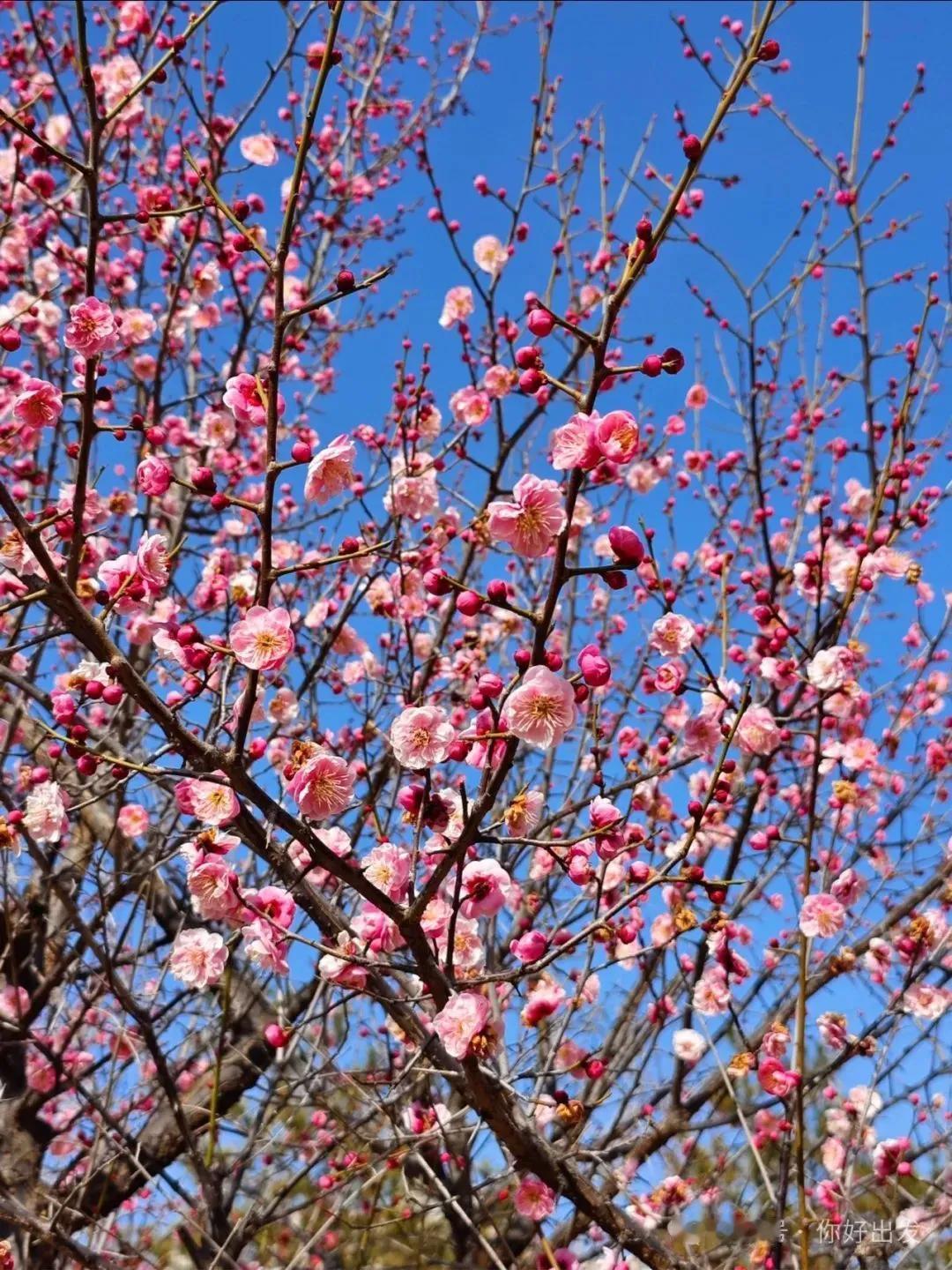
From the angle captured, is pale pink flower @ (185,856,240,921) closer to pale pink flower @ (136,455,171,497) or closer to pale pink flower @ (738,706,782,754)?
pale pink flower @ (136,455,171,497)

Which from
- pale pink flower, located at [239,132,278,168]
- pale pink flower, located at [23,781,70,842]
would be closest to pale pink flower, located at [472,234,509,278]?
pale pink flower, located at [239,132,278,168]

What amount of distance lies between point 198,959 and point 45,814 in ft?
1.91

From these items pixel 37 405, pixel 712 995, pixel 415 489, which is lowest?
pixel 712 995

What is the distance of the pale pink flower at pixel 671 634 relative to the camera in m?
2.40

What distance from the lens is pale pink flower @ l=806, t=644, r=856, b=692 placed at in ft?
11.3

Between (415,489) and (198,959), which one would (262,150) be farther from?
(198,959)

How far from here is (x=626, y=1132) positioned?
4.11 metres

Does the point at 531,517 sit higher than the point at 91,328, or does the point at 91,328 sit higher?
the point at 91,328

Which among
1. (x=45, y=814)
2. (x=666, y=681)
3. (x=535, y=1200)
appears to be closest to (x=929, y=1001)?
(x=535, y=1200)

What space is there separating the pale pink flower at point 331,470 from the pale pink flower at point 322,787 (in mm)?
551

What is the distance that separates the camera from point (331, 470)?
2223 millimetres

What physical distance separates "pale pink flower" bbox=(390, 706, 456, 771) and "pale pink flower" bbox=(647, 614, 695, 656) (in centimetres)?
57

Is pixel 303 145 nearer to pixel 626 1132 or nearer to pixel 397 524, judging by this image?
pixel 397 524

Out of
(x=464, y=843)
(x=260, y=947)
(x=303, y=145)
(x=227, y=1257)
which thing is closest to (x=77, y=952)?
(x=227, y=1257)
